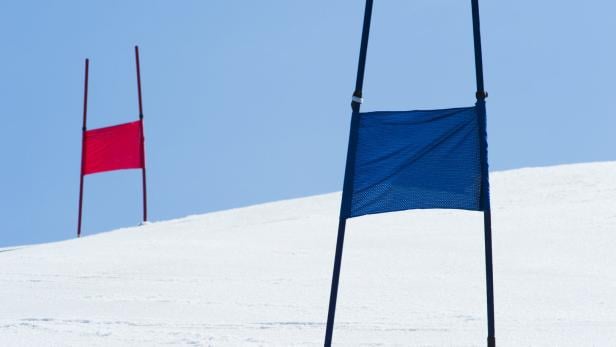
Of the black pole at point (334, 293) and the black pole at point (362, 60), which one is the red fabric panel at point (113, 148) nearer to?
the black pole at point (362, 60)

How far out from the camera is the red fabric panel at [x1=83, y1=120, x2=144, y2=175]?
42.1 feet

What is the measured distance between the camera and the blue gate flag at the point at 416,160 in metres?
5.04

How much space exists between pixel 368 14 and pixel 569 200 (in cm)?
704

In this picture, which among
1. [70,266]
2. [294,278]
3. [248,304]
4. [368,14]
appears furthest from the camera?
[70,266]

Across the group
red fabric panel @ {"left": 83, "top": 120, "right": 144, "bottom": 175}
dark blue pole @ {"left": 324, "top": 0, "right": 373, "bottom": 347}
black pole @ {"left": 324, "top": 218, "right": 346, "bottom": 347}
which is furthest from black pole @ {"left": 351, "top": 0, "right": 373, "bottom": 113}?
red fabric panel @ {"left": 83, "top": 120, "right": 144, "bottom": 175}

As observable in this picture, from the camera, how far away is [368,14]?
499 cm

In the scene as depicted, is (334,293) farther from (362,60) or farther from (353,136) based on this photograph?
(362,60)

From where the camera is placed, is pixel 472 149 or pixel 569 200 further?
pixel 569 200

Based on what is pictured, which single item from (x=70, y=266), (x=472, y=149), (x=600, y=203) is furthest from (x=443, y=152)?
(x=600, y=203)

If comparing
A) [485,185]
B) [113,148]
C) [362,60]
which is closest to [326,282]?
[485,185]

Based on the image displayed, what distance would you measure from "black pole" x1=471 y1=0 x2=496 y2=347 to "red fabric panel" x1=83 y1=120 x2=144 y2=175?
8328mm

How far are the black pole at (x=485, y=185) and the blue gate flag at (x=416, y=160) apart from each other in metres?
0.01

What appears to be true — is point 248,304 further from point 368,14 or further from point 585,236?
point 585,236

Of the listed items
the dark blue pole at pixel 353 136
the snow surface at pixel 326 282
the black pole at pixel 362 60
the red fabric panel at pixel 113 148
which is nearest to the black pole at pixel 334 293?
the dark blue pole at pixel 353 136
